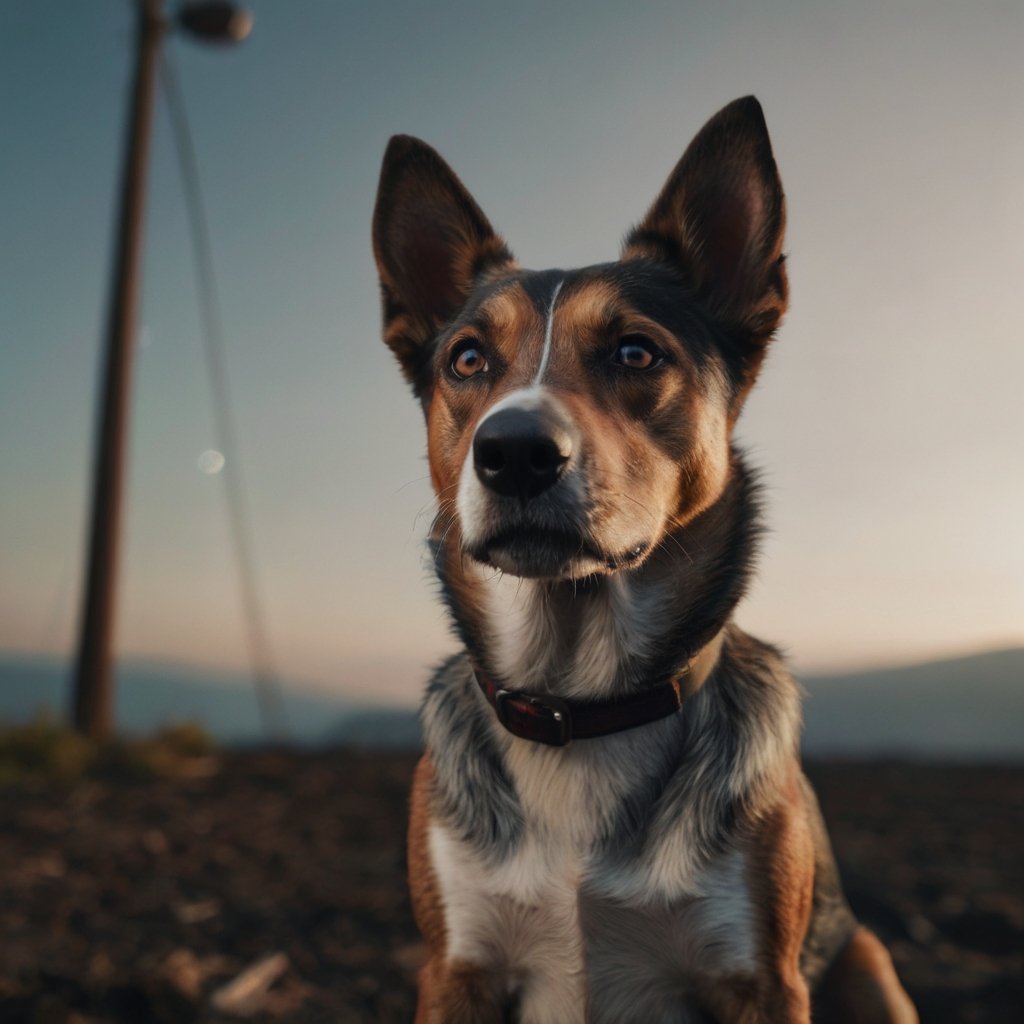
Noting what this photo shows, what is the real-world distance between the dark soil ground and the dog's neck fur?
2405 millimetres

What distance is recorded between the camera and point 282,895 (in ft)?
18.5

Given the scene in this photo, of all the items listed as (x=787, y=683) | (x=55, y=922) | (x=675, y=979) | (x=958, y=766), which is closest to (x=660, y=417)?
(x=787, y=683)

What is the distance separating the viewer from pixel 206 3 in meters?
10.1

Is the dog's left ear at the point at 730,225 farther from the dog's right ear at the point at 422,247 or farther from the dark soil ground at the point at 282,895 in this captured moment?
the dark soil ground at the point at 282,895

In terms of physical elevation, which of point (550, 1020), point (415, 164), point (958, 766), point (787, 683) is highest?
point (415, 164)

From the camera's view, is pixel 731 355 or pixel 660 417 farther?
pixel 731 355

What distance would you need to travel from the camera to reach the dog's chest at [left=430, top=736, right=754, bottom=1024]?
7.67ft

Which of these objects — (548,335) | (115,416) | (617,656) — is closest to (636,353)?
(548,335)

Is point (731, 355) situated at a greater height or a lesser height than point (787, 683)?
greater

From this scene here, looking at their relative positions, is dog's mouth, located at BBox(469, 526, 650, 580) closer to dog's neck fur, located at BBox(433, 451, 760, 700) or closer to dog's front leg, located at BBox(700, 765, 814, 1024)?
dog's neck fur, located at BBox(433, 451, 760, 700)

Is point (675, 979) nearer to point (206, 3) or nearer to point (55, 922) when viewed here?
point (55, 922)

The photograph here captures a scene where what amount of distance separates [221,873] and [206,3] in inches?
343

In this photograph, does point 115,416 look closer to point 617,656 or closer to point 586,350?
point 586,350

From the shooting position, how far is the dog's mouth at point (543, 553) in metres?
2.28
